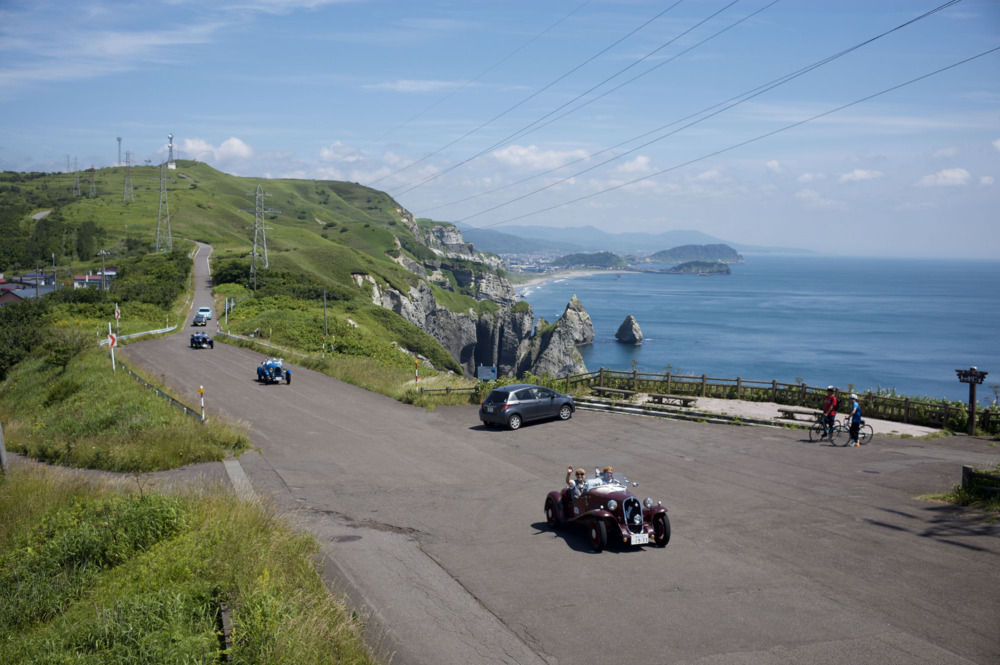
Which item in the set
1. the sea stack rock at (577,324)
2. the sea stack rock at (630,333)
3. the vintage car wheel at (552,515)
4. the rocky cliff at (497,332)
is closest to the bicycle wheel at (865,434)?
the vintage car wheel at (552,515)

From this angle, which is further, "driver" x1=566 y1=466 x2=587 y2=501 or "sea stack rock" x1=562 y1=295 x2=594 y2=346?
"sea stack rock" x1=562 y1=295 x2=594 y2=346

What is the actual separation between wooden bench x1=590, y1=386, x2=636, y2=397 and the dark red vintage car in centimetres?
1659

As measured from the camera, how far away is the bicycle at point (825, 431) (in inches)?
805

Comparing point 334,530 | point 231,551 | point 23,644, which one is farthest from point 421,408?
point 23,644

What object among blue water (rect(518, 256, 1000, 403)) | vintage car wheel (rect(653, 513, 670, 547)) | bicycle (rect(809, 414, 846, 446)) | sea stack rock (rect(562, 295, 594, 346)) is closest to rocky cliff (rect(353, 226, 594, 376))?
sea stack rock (rect(562, 295, 594, 346))

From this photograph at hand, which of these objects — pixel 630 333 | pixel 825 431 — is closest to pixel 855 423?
pixel 825 431

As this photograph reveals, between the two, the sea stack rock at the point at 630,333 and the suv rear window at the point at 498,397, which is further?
the sea stack rock at the point at 630,333

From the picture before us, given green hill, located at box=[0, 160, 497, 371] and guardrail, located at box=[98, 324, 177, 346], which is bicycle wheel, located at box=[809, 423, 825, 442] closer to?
green hill, located at box=[0, 160, 497, 371]

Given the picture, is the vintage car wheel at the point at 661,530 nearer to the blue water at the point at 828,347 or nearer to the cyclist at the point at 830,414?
the cyclist at the point at 830,414

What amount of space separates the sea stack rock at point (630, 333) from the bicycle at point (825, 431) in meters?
134

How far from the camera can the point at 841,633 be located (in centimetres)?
820

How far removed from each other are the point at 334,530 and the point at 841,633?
8653 mm

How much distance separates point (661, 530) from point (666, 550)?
1.14 feet

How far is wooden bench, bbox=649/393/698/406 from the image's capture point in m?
26.4
